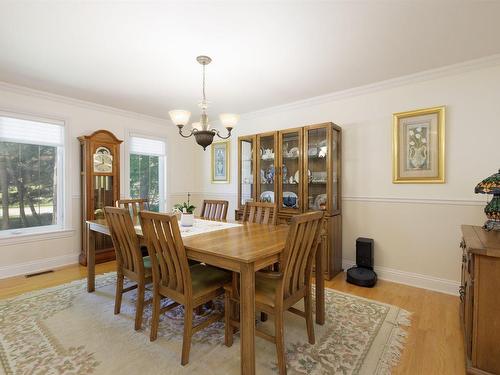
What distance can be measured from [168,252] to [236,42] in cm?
181

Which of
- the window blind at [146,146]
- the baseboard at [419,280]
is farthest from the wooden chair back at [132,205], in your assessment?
the baseboard at [419,280]

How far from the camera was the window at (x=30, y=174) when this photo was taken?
129 inches

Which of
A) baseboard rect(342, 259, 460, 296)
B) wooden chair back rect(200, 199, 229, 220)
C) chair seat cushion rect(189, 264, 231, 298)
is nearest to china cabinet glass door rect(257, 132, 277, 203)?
wooden chair back rect(200, 199, 229, 220)

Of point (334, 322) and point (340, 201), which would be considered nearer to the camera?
point (334, 322)

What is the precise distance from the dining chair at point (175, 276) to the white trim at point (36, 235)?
2567 mm

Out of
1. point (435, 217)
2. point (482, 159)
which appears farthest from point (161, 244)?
point (482, 159)

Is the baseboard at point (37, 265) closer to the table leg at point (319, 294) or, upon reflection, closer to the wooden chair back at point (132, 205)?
the wooden chair back at point (132, 205)

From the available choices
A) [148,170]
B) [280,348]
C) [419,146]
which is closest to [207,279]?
[280,348]

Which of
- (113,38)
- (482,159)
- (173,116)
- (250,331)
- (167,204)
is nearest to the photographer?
(250,331)

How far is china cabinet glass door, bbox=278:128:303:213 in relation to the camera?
3.56m

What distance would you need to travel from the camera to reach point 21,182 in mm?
3432

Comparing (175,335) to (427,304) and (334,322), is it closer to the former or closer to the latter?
(334,322)

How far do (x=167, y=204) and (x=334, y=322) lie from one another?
3645 mm

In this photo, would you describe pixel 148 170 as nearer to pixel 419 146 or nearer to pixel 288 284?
pixel 288 284
